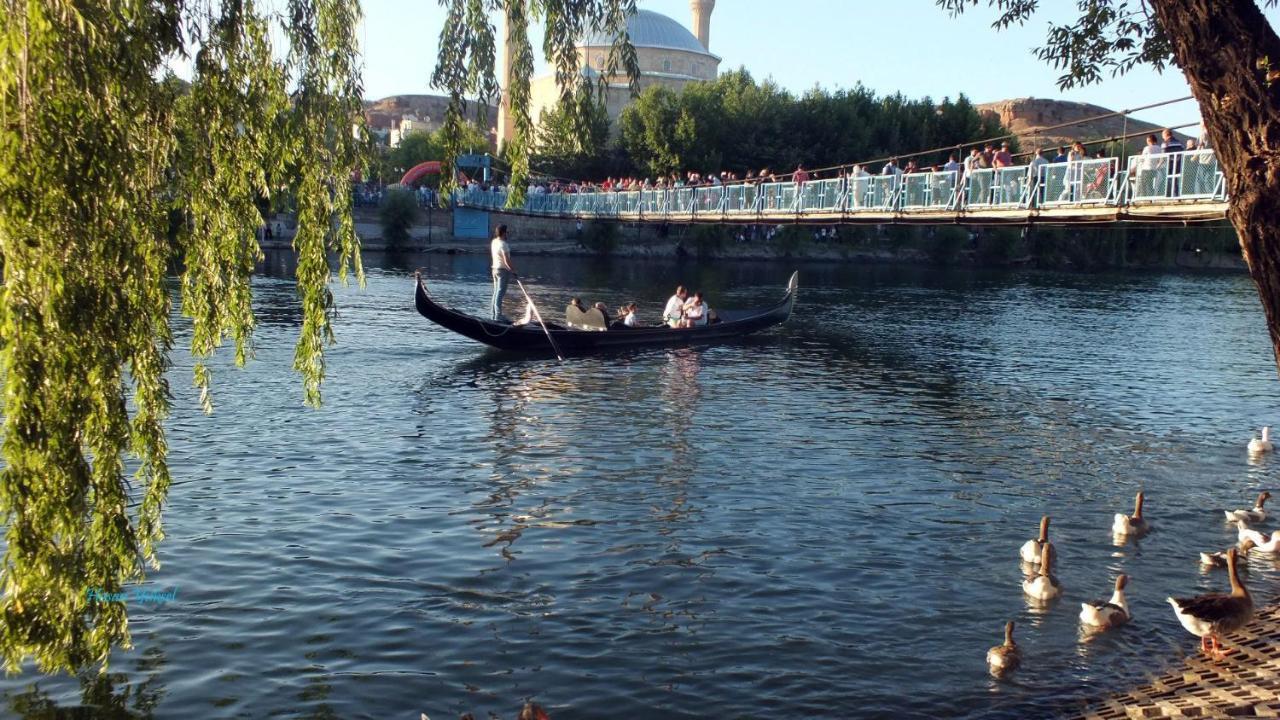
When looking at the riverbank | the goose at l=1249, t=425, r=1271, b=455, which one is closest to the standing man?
the goose at l=1249, t=425, r=1271, b=455

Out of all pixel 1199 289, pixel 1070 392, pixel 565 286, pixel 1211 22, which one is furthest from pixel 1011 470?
pixel 1199 289

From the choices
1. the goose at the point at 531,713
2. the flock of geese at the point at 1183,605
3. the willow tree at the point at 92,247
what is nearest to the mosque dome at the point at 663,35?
the flock of geese at the point at 1183,605

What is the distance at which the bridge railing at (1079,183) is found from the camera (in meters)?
19.0

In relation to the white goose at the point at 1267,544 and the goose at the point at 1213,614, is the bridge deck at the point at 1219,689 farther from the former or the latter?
→ the white goose at the point at 1267,544

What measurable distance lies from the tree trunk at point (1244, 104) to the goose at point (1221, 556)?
21.6ft

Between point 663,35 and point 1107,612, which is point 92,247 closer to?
point 1107,612

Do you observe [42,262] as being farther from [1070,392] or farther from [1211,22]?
[1070,392]

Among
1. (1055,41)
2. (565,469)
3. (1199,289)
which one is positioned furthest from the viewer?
(1199,289)

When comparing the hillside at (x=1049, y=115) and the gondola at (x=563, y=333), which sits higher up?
the hillside at (x=1049, y=115)

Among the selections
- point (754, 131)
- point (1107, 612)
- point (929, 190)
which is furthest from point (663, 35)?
point (1107, 612)

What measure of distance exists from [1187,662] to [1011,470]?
249 inches

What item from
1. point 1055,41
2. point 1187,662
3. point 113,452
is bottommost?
point 1187,662

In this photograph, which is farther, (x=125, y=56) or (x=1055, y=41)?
(x=1055, y=41)

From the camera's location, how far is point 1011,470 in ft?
48.3
